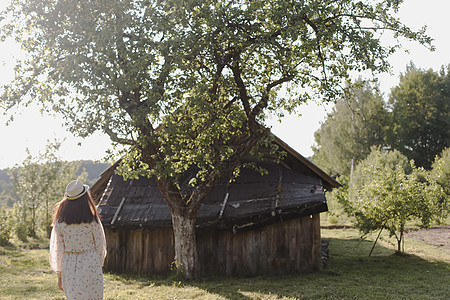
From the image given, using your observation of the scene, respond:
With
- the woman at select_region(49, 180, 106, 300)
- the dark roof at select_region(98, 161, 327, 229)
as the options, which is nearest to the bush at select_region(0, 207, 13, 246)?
the dark roof at select_region(98, 161, 327, 229)

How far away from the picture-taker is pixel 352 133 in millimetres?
45969

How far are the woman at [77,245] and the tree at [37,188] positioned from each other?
19.6 m

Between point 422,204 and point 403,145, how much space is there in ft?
126

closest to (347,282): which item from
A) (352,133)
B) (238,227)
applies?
(238,227)

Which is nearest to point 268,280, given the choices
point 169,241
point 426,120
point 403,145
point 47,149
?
point 169,241

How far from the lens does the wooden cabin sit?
40.8 feet

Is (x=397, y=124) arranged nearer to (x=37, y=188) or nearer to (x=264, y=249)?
(x=37, y=188)

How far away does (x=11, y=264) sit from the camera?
14750 millimetres

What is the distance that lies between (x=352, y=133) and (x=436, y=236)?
25.9 metres

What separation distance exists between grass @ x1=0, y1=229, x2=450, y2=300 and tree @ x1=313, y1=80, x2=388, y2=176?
30904 millimetres

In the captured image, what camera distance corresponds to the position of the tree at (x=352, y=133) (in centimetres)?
4584

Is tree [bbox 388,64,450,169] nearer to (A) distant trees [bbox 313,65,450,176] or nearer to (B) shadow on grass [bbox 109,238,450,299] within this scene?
(A) distant trees [bbox 313,65,450,176]

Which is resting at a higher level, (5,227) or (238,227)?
(238,227)

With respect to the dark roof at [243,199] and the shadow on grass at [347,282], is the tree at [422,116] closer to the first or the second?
the shadow on grass at [347,282]
